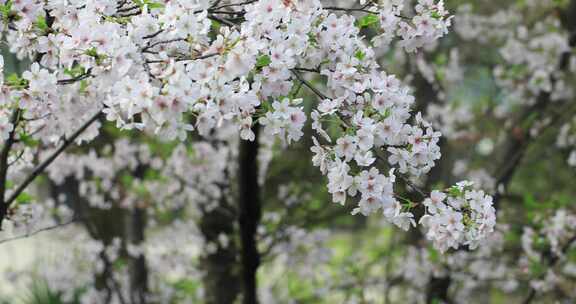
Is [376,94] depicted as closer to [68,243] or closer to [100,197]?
[100,197]

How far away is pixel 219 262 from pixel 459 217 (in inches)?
150

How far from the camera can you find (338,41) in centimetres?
222

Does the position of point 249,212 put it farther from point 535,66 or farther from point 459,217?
point 535,66

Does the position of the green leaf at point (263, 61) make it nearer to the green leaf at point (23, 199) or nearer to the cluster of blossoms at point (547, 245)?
the green leaf at point (23, 199)

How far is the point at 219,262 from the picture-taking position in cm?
571

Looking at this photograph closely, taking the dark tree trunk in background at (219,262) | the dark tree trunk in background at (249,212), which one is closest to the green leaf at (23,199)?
the dark tree trunk in background at (249,212)

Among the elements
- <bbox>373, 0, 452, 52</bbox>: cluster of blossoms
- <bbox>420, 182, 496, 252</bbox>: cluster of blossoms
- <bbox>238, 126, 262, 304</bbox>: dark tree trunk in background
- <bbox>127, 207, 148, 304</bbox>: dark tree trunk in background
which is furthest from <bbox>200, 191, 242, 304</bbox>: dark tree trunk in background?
<bbox>420, 182, 496, 252</bbox>: cluster of blossoms

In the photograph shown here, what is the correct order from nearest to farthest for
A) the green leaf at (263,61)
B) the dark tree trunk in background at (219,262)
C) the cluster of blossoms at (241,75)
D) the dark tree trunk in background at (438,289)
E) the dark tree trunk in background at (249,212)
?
the cluster of blossoms at (241,75) < the green leaf at (263,61) < the dark tree trunk in background at (249,212) < the dark tree trunk in background at (438,289) < the dark tree trunk in background at (219,262)

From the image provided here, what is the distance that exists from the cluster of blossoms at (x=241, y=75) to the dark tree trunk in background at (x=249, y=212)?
1471mm

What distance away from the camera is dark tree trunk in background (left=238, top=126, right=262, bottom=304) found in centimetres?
382

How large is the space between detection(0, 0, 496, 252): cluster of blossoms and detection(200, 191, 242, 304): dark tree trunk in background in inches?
135

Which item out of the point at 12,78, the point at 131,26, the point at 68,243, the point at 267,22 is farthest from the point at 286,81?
the point at 68,243

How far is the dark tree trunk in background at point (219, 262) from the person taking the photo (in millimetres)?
5676

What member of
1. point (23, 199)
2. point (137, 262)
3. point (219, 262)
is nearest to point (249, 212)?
point (23, 199)
